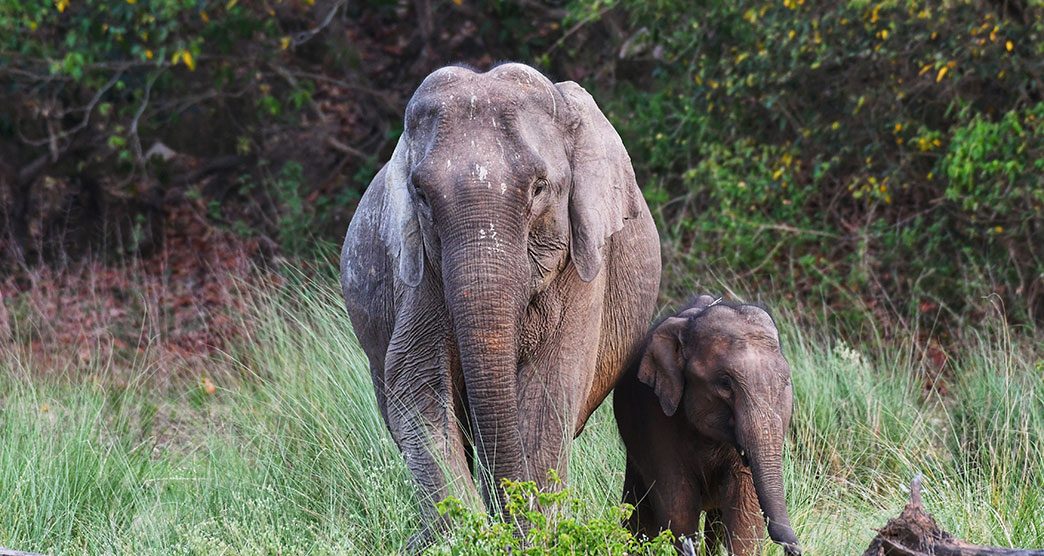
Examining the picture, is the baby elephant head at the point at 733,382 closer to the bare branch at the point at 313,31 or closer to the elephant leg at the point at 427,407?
the elephant leg at the point at 427,407

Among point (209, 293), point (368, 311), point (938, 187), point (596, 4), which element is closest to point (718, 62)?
point (596, 4)

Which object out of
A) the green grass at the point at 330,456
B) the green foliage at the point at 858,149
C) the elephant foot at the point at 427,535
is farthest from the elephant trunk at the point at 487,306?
the green foliage at the point at 858,149

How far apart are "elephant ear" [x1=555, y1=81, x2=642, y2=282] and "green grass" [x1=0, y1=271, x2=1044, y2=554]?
1.25m

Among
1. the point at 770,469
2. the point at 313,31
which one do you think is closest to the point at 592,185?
the point at 770,469

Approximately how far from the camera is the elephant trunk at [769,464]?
609 centimetres

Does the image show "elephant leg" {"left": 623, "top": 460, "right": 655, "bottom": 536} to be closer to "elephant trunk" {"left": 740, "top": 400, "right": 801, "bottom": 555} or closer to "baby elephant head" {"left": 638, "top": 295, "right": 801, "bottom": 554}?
"baby elephant head" {"left": 638, "top": 295, "right": 801, "bottom": 554}

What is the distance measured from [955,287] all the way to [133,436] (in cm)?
594

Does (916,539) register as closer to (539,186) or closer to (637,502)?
(539,186)

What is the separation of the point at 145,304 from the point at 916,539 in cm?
722

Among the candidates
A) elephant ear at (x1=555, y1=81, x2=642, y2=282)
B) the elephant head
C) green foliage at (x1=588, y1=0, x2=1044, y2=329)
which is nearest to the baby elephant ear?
elephant ear at (x1=555, y1=81, x2=642, y2=282)

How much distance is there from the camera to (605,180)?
6238 millimetres

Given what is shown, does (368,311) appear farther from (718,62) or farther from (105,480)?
(718,62)

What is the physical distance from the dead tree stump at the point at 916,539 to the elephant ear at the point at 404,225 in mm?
1905

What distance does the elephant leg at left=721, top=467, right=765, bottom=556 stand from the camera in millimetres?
6605
